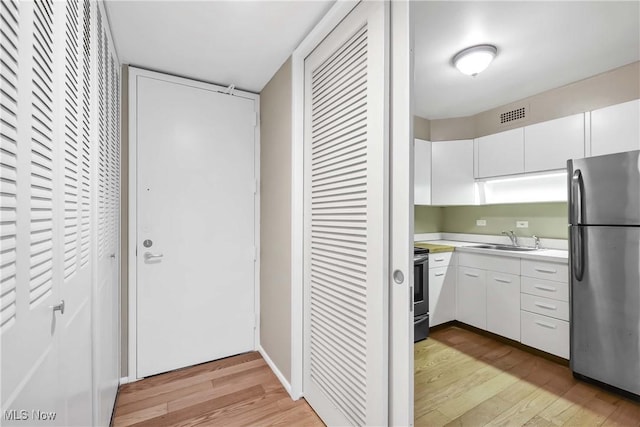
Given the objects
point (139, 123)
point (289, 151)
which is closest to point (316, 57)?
point (289, 151)

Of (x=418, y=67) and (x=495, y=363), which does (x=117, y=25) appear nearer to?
(x=418, y=67)

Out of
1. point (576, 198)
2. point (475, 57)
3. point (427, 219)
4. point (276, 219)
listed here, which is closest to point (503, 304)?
point (576, 198)

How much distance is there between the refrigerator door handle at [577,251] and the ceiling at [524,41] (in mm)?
1320

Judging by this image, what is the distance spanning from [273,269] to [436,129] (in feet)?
8.76

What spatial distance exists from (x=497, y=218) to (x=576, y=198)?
132 cm

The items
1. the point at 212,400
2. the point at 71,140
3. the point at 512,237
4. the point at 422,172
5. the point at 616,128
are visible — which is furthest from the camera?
the point at 422,172

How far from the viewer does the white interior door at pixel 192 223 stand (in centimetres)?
227

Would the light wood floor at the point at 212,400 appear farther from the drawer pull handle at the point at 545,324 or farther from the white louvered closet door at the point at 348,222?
the drawer pull handle at the point at 545,324

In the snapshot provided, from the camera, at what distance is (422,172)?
3.52 m

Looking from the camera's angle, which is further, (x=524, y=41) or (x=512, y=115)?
(x=512, y=115)

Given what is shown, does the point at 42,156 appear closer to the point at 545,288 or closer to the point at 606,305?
the point at 606,305

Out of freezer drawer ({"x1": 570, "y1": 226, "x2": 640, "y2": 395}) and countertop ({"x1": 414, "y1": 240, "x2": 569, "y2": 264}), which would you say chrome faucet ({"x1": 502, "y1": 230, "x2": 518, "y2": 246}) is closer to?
countertop ({"x1": 414, "y1": 240, "x2": 569, "y2": 264})

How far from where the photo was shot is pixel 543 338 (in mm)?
2600

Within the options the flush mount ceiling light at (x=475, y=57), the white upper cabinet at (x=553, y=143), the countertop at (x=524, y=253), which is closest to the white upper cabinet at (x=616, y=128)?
the white upper cabinet at (x=553, y=143)
